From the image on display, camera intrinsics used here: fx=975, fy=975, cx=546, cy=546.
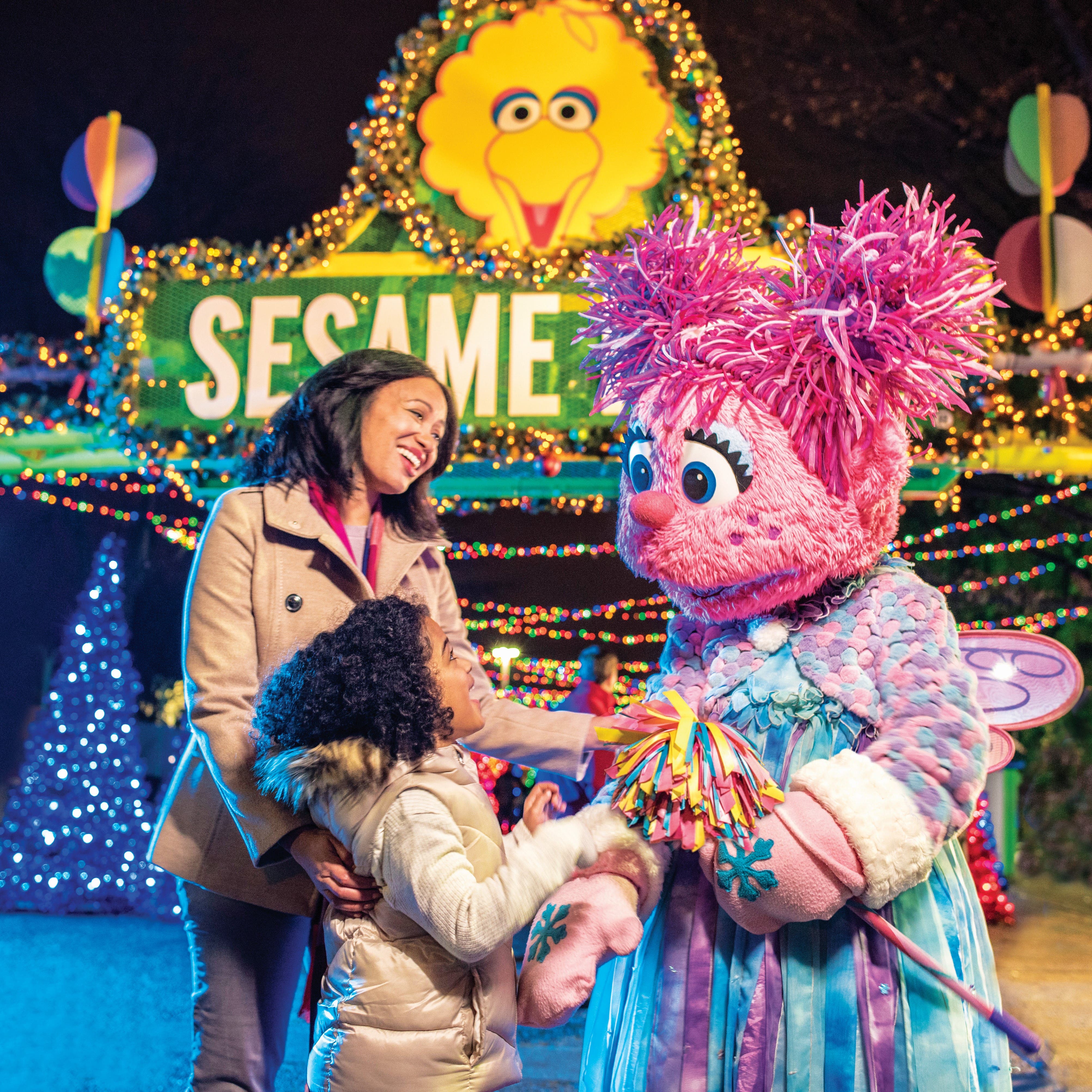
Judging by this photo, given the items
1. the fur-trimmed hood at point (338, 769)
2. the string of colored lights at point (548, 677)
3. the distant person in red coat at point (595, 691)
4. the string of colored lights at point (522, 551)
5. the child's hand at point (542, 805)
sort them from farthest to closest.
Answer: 1. the string of colored lights at point (548, 677)
2. the string of colored lights at point (522, 551)
3. the distant person in red coat at point (595, 691)
4. the child's hand at point (542, 805)
5. the fur-trimmed hood at point (338, 769)

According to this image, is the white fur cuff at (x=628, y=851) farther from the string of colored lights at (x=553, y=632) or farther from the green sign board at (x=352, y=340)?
the string of colored lights at (x=553, y=632)

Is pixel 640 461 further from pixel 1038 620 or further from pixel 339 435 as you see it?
pixel 1038 620

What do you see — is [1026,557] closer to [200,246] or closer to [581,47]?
[581,47]

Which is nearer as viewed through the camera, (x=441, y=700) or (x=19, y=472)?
(x=441, y=700)

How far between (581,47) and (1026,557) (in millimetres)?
6569

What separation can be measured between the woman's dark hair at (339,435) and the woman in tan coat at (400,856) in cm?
51

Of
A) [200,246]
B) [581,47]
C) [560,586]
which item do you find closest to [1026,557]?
[560,586]

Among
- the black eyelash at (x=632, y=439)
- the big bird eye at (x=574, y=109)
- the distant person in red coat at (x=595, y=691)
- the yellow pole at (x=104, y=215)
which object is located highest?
the big bird eye at (x=574, y=109)

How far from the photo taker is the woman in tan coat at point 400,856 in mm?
1435

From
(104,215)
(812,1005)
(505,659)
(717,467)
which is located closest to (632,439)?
(717,467)

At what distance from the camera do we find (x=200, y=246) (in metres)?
4.52

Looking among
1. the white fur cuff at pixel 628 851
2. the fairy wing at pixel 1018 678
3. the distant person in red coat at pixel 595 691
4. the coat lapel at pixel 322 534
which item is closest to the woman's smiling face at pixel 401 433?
the coat lapel at pixel 322 534

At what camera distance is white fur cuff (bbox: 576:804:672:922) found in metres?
1.58

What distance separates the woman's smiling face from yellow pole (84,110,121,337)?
3476 millimetres
